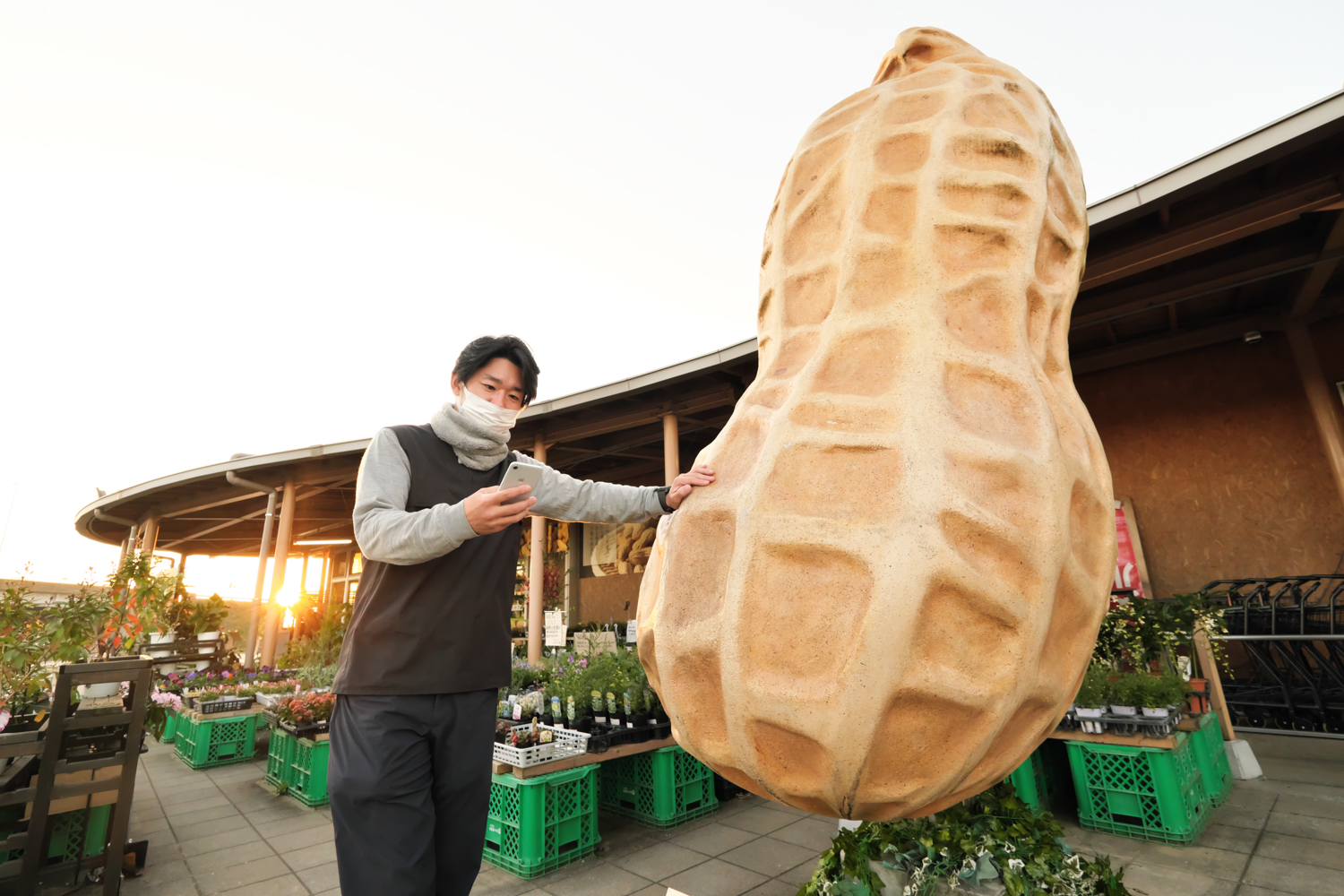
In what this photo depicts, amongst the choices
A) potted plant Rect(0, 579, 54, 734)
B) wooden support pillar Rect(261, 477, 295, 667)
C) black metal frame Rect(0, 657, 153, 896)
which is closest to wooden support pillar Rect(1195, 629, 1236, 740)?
black metal frame Rect(0, 657, 153, 896)

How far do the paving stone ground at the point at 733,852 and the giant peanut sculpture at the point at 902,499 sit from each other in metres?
A: 3.05

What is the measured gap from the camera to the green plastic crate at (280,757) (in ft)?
18.0

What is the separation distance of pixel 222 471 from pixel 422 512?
11674 mm

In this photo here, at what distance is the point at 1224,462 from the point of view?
7.05 m

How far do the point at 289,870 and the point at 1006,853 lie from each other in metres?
3.89

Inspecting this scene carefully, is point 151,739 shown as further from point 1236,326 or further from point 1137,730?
point 1236,326

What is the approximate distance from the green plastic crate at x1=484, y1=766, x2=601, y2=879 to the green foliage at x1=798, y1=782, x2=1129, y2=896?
192 centimetres

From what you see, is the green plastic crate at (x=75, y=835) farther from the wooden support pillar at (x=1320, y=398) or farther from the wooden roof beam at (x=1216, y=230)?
the wooden support pillar at (x=1320, y=398)

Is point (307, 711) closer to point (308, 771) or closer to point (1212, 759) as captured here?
point (308, 771)

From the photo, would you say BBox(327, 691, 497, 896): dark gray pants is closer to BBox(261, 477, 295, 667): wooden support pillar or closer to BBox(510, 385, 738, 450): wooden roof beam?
BBox(510, 385, 738, 450): wooden roof beam

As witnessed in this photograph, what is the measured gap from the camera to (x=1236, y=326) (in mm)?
6906

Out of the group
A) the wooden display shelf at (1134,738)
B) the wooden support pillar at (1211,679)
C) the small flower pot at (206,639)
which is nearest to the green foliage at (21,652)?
the wooden display shelf at (1134,738)

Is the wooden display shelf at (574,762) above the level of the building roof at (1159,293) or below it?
below

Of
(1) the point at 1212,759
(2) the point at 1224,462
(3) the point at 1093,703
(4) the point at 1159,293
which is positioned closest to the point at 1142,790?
(3) the point at 1093,703
